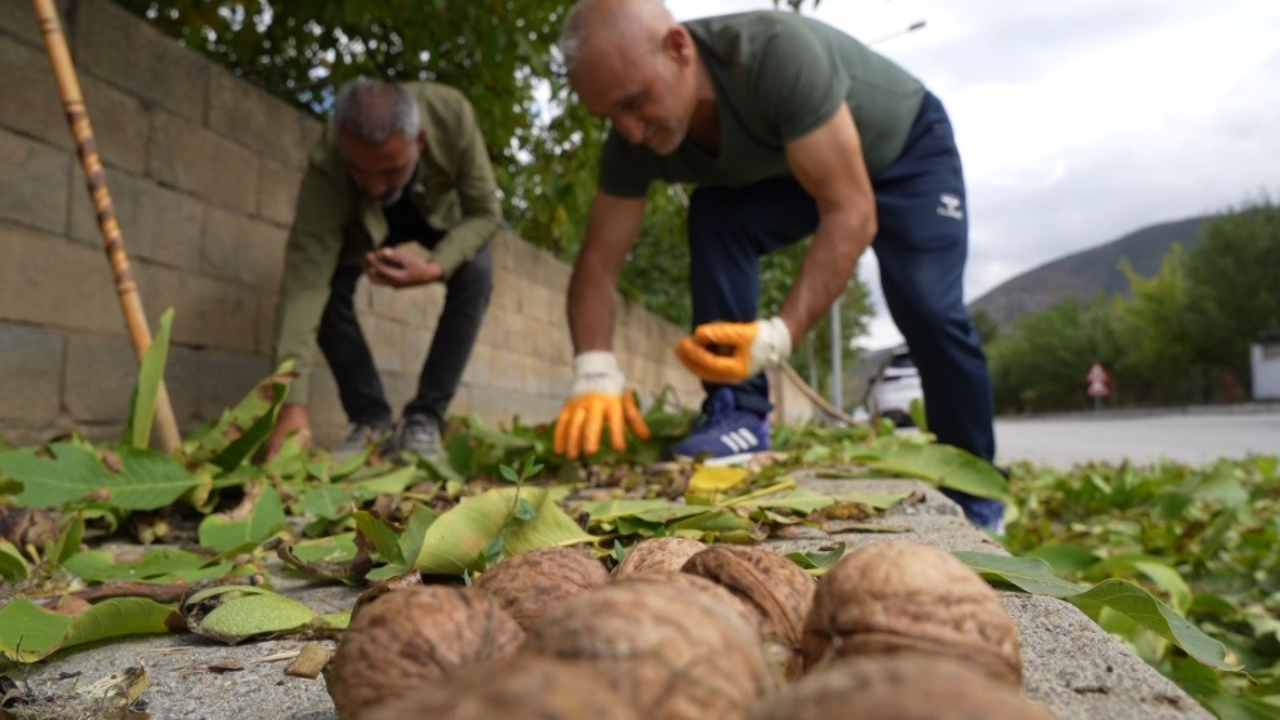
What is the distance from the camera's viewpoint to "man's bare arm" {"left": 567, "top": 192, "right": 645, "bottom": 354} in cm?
380

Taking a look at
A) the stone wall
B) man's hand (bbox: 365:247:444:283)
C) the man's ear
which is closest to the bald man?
the man's ear

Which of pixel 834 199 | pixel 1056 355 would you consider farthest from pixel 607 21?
pixel 1056 355

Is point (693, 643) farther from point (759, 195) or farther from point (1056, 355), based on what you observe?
point (1056, 355)

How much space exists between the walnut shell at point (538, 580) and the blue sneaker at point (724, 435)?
1.97 meters

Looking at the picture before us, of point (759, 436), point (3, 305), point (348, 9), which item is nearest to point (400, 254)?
point (348, 9)

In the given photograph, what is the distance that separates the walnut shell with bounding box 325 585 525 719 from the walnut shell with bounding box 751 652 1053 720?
0.24 metres

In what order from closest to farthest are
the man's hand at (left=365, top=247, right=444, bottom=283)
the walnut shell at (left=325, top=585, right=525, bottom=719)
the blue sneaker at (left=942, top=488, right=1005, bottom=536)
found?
1. the walnut shell at (left=325, top=585, right=525, bottom=719)
2. the blue sneaker at (left=942, top=488, right=1005, bottom=536)
3. the man's hand at (left=365, top=247, right=444, bottom=283)

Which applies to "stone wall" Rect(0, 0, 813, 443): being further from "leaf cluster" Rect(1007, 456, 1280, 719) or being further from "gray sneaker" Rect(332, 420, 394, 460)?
"leaf cluster" Rect(1007, 456, 1280, 719)

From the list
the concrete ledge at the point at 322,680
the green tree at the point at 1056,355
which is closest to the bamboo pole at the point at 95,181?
the concrete ledge at the point at 322,680

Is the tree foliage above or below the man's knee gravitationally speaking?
above

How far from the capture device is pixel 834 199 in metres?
3.13

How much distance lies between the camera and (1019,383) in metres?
75.1

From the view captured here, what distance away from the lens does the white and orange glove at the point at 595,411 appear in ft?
10.6

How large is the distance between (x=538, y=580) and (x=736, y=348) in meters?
2.45
